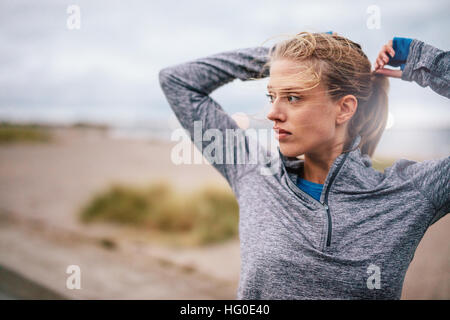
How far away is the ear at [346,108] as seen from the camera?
4.19 feet

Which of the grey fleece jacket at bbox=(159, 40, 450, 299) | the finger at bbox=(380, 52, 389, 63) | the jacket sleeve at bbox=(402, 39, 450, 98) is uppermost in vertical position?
the finger at bbox=(380, 52, 389, 63)

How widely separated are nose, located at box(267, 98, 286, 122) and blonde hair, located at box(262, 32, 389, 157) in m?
0.09

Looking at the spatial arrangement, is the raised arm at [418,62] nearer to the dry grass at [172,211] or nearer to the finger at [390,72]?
the finger at [390,72]

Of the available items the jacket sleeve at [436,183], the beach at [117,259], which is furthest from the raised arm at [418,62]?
the beach at [117,259]

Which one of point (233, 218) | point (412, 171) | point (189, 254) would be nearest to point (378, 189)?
point (412, 171)

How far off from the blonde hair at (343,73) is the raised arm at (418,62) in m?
0.06


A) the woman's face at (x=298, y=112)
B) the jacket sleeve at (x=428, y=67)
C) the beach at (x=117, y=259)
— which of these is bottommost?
the beach at (x=117, y=259)

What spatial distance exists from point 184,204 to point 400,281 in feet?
14.0

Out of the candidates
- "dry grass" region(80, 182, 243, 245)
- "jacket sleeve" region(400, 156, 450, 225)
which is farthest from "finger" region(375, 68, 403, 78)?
"dry grass" region(80, 182, 243, 245)

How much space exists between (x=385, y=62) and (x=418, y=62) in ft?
0.34

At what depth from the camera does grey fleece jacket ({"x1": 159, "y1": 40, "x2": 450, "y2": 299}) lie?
1.18 m

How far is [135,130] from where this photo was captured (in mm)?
31906

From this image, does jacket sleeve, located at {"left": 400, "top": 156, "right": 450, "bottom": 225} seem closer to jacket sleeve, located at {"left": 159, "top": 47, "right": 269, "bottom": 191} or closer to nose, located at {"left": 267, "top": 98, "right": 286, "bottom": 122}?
nose, located at {"left": 267, "top": 98, "right": 286, "bottom": 122}
